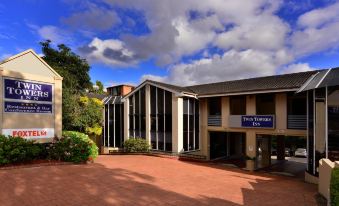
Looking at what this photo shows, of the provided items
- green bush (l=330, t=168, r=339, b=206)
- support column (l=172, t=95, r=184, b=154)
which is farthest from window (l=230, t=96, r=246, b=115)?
green bush (l=330, t=168, r=339, b=206)

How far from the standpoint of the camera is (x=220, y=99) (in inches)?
894

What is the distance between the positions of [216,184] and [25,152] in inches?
369

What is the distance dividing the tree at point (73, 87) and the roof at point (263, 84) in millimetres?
10889

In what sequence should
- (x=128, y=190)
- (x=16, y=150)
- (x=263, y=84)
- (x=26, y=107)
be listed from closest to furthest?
(x=128, y=190) → (x=16, y=150) → (x=26, y=107) → (x=263, y=84)

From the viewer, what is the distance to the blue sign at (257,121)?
19.2 metres

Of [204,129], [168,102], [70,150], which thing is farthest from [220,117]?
[70,150]

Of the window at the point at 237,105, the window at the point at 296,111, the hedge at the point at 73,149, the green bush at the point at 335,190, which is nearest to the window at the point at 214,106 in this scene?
the window at the point at 237,105

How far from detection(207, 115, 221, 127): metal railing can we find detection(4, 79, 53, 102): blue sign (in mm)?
13211

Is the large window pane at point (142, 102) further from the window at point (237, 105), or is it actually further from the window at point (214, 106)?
the window at point (237, 105)

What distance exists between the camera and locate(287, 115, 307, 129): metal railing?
58.1 ft

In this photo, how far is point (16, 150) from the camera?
1265 centimetres

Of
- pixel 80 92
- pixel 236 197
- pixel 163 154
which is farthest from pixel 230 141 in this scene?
pixel 236 197

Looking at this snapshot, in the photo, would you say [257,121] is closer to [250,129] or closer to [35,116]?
[250,129]

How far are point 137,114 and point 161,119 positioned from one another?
3044mm
